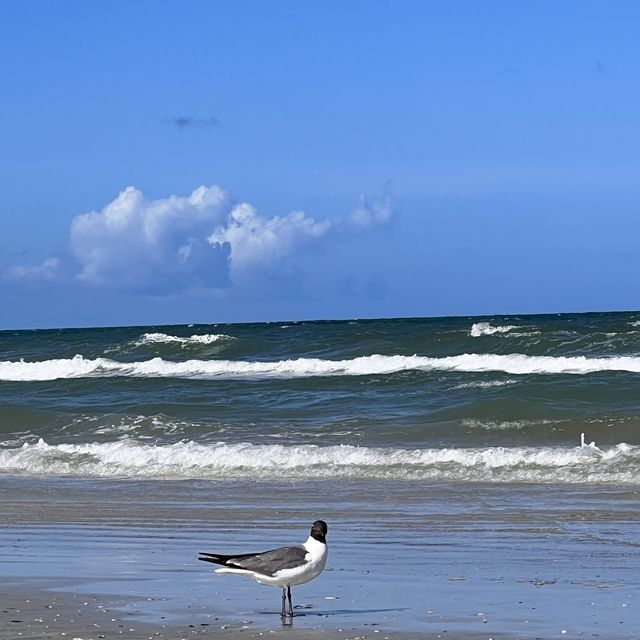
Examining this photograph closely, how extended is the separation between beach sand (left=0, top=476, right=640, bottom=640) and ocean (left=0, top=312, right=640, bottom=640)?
0.10 ft

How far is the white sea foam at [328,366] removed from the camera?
1126 inches

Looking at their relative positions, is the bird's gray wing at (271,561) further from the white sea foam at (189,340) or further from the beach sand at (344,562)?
the white sea foam at (189,340)

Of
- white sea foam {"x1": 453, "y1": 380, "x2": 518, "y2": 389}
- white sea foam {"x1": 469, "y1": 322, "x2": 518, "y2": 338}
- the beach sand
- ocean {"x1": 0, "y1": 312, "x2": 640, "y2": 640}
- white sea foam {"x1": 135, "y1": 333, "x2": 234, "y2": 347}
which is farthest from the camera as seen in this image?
white sea foam {"x1": 135, "y1": 333, "x2": 234, "y2": 347}

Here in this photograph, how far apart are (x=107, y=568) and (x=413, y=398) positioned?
13.8 m

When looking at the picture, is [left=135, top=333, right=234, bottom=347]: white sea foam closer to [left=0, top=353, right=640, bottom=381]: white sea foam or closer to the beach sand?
[left=0, top=353, right=640, bottom=381]: white sea foam

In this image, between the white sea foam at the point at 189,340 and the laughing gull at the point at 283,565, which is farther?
the white sea foam at the point at 189,340

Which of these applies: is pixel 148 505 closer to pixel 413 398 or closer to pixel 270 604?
pixel 270 604

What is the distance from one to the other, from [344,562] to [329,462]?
729cm

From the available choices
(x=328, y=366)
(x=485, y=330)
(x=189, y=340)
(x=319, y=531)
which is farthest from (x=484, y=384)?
(x=189, y=340)

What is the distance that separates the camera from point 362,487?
1416cm

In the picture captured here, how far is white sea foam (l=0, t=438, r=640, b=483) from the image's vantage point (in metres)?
15.0

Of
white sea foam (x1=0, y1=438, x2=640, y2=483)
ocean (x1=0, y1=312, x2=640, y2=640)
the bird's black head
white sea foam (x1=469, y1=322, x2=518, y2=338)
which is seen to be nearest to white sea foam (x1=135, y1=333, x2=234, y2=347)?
ocean (x1=0, y1=312, x2=640, y2=640)

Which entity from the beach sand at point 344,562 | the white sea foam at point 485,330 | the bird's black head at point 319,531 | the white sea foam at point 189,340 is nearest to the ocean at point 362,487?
the beach sand at point 344,562

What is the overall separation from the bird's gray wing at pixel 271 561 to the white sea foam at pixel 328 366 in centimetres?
1960
